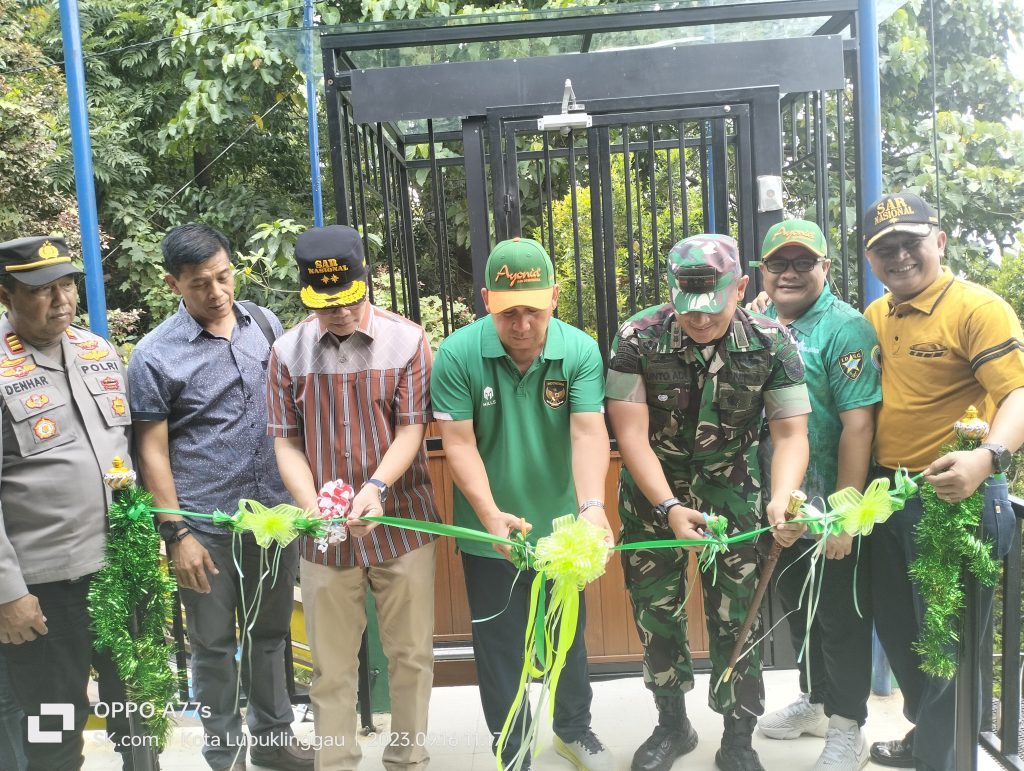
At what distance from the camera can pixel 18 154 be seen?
29.1ft

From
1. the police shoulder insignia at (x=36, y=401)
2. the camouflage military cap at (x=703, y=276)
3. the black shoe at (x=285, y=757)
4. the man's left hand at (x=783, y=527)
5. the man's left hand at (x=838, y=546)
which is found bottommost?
the black shoe at (x=285, y=757)

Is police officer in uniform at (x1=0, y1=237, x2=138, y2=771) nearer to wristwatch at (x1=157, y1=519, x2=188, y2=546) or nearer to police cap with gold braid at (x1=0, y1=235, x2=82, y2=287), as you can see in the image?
police cap with gold braid at (x1=0, y1=235, x2=82, y2=287)

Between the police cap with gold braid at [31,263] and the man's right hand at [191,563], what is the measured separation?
956mm

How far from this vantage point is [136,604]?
8.86 ft

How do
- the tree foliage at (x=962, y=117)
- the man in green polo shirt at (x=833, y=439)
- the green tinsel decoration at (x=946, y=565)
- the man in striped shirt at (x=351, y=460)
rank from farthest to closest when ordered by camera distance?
the tree foliage at (x=962, y=117)
the man in green polo shirt at (x=833, y=439)
the man in striped shirt at (x=351, y=460)
the green tinsel decoration at (x=946, y=565)

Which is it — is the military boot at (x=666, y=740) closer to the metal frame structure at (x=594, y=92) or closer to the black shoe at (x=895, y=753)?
the black shoe at (x=895, y=753)

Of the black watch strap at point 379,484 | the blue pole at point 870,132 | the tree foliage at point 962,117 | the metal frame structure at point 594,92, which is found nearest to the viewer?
the black watch strap at point 379,484

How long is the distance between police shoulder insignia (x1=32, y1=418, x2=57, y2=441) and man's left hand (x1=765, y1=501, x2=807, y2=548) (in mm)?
2264

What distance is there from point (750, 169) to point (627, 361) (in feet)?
4.57

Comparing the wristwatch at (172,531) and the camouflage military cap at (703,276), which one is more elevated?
the camouflage military cap at (703,276)

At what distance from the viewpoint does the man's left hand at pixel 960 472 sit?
7.84 feet

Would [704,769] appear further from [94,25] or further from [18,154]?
[94,25]

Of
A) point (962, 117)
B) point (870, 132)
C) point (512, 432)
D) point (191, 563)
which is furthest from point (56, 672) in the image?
point (962, 117)

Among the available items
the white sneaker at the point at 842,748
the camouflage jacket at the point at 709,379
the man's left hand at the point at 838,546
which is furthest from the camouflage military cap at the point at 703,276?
the white sneaker at the point at 842,748
